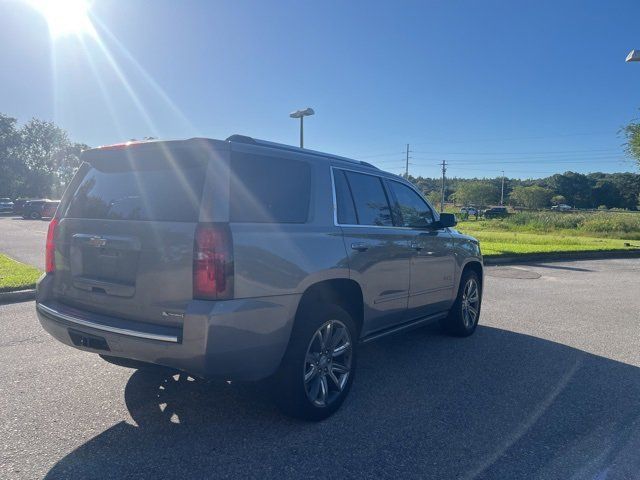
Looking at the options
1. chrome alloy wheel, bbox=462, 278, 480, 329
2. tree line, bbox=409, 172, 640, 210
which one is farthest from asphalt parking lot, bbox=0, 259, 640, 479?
tree line, bbox=409, 172, 640, 210

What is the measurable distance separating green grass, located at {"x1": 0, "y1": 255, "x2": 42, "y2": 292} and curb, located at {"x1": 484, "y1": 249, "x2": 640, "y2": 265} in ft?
35.5

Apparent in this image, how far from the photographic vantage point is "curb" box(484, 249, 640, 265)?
45.0ft

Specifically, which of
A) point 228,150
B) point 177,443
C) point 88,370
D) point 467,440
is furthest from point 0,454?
point 467,440

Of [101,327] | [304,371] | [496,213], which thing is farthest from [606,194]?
[101,327]

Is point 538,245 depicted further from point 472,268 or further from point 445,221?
→ point 445,221

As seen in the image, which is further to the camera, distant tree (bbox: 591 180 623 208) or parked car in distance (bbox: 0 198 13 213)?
distant tree (bbox: 591 180 623 208)

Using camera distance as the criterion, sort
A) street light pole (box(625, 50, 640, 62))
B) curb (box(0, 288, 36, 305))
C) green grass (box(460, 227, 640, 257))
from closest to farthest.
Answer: curb (box(0, 288, 36, 305)) < street light pole (box(625, 50, 640, 62)) < green grass (box(460, 227, 640, 257))

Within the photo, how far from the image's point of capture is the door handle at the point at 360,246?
3.74 meters

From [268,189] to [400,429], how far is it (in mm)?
1893

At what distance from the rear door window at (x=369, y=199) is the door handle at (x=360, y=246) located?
222 mm

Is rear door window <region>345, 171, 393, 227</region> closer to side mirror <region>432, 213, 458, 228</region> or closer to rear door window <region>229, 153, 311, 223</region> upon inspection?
rear door window <region>229, 153, 311, 223</region>

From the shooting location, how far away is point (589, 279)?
35.8ft

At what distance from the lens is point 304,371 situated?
3244 mm

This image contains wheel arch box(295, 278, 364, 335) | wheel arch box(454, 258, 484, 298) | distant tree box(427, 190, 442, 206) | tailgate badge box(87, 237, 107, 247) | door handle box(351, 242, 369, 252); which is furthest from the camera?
distant tree box(427, 190, 442, 206)
